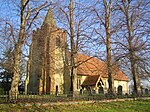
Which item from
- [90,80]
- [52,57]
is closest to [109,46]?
[52,57]

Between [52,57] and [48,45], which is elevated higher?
[48,45]

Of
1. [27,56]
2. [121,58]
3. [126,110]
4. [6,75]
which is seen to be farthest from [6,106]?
[6,75]

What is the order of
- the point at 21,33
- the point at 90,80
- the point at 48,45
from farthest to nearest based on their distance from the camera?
the point at 90,80 < the point at 48,45 < the point at 21,33

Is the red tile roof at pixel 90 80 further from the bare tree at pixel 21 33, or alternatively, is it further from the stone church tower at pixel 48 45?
the bare tree at pixel 21 33

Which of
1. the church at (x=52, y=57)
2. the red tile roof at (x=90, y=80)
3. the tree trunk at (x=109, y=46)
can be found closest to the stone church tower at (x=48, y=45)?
the church at (x=52, y=57)

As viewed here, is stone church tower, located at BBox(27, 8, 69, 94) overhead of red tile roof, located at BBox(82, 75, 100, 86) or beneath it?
overhead

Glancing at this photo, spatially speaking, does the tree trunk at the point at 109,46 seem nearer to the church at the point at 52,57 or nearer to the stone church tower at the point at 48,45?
the church at the point at 52,57

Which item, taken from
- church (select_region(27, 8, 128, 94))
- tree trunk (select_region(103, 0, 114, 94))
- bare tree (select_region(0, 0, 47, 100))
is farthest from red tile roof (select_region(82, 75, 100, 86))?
bare tree (select_region(0, 0, 47, 100))

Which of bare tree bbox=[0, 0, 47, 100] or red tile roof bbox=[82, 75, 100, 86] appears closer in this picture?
bare tree bbox=[0, 0, 47, 100]

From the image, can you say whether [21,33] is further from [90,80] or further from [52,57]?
[90,80]

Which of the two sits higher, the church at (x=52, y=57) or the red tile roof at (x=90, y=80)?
the church at (x=52, y=57)

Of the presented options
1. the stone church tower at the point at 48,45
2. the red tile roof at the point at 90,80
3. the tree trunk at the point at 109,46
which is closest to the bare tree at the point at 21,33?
the stone church tower at the point at 48,45

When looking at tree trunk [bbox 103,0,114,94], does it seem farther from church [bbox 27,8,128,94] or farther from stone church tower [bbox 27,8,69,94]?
stone church tower [bbox 27,8,69,94]

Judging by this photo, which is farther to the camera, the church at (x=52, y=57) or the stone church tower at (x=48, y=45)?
the church at (x=52, y=57)
